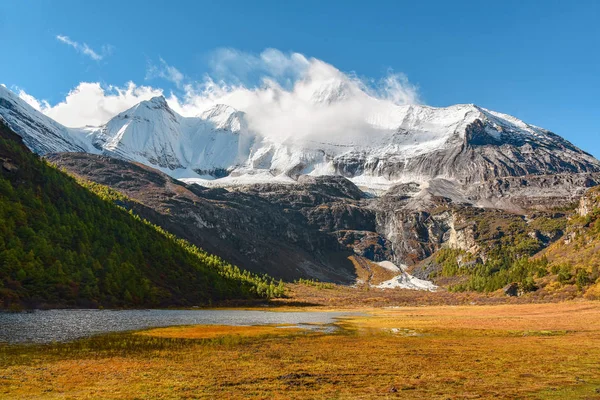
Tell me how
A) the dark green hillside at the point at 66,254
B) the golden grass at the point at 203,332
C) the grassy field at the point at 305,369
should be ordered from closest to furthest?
1. the grassy field at the point at 305,369
2. the golden grass at the point at 203,332
3. the dark green hillside at the point at 66,254

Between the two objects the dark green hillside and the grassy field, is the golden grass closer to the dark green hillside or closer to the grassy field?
the grassy field

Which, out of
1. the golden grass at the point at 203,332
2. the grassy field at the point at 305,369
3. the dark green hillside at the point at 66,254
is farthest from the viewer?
the dark green hillside at the point at 66,254

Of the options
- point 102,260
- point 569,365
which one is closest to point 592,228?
point 569,365

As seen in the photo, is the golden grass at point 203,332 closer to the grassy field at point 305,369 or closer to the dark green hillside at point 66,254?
the grassy field at point 305,369

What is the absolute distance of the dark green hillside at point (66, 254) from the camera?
Answer: 119500 mm

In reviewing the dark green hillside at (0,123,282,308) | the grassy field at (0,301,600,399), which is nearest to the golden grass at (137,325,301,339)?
the grassy field at (0,301,600,399)

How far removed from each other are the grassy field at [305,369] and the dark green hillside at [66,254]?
82.6 meters

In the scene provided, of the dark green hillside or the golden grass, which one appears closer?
the golden grass

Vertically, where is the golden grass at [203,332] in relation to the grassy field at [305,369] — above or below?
below

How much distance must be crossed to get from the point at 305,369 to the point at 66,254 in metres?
132

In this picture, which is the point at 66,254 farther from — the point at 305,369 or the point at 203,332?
the point at 305,369

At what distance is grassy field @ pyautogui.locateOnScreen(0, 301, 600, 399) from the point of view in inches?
955

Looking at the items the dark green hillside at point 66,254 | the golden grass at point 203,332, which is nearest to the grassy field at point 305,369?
the golden grass at point 203,332

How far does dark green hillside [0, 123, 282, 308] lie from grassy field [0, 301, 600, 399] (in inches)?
3253
